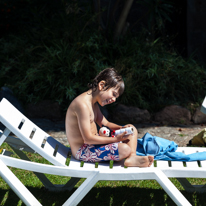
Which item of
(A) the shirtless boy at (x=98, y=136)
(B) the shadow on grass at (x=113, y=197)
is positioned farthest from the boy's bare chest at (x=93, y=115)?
(B) the shadow on grass at (x=113, y=197)

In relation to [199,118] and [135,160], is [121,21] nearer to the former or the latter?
[199,118]

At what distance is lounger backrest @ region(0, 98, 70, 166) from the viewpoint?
227 cm

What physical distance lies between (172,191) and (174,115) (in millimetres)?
3543

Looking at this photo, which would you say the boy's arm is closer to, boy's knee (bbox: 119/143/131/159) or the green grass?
boy's knee (bbox: 119/143/131/159)

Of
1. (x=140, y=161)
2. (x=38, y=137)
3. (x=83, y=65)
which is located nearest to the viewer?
(x=140, y=161)

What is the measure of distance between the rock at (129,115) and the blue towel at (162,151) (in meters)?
2.39

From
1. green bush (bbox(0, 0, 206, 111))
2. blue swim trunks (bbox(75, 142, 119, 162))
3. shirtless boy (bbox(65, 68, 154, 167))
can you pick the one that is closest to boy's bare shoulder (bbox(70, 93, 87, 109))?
shirtless boy (bbox(65, 68, 154, 167))

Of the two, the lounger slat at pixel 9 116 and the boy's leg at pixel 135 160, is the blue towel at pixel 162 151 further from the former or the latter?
the lounger slat at pixel 9 116

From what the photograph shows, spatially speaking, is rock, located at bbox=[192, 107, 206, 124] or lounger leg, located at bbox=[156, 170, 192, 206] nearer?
lounger leg, located at bbox=[156, 170, 192, 206]

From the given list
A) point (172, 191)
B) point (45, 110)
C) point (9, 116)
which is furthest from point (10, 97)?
point (172, 191)

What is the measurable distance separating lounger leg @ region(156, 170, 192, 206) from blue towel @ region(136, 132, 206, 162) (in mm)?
567

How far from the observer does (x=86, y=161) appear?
98.0 inches

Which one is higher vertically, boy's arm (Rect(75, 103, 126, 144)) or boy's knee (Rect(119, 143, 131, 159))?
boy's arm (Rect(75, 103, 126, 144))

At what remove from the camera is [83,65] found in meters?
5.56
